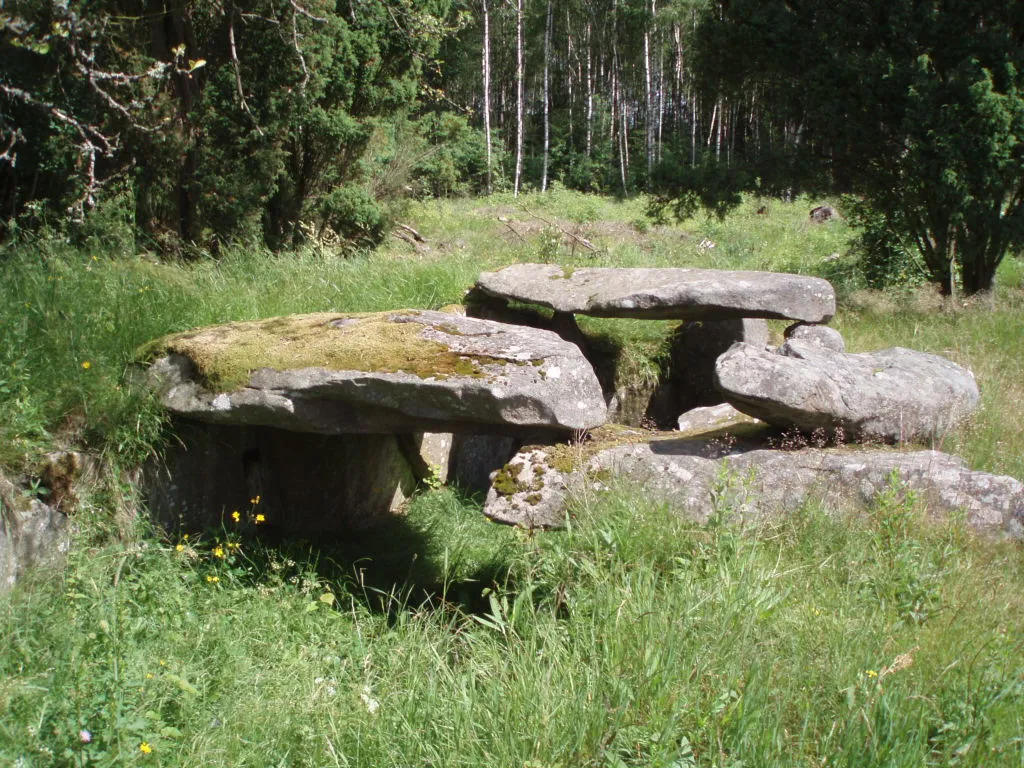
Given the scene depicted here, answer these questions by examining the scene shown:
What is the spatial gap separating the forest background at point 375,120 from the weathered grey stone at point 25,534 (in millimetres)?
3289

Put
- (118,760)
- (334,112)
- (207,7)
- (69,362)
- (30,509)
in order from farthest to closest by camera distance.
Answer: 1. (334,112)
2. (207,7)
3. (69,362)
4. (30,509)
5. (118,760)

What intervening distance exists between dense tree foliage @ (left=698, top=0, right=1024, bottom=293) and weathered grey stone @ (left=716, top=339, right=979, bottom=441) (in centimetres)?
389

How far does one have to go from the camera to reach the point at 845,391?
15.3 feet

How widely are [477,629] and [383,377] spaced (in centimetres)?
148

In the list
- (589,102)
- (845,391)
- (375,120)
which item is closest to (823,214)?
(375,120)

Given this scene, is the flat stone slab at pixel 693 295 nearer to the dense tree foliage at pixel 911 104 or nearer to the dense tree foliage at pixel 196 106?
the dense tree foliage at pixel 911 104

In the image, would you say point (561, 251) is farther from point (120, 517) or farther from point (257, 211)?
point (120, 517)

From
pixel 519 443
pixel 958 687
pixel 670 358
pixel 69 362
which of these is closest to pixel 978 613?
pixel 958 687

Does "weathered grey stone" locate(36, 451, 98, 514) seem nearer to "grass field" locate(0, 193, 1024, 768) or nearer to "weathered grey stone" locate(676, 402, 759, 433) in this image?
"grass field" locate(0, 193, 1024, 768)

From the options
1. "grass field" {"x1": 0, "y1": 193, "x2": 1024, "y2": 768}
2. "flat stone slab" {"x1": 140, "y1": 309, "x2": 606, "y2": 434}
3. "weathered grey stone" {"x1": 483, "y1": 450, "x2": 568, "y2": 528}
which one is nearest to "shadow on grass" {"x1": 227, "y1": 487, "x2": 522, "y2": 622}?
"grass field" {"x1": 0, "y1": 193, "x2": 1024, "y2": 768}

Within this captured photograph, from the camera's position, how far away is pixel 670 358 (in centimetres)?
741

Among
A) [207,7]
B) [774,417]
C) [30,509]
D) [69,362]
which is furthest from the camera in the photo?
[207,7]

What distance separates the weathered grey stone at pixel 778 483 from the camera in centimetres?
404

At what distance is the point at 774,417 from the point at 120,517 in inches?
146
